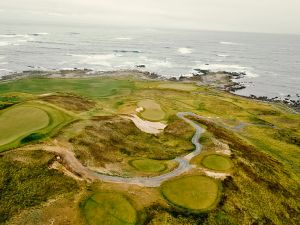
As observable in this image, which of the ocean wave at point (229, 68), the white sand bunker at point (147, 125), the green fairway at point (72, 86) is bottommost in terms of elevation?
the ocean wave at point (229, 68)

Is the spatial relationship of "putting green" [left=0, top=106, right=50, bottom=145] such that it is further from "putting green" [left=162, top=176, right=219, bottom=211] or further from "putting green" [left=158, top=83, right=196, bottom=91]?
"putting green" [left=158, top=83, right=196, bottom=91]

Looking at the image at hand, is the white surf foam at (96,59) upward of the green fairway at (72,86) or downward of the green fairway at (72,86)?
downward

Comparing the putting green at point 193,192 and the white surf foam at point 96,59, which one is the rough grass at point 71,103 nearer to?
the putting green at point 193,192

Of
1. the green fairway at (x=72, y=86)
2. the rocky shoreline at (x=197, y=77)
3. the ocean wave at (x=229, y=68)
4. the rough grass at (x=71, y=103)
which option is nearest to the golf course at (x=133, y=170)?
the rough grass at (x=71, y=103)

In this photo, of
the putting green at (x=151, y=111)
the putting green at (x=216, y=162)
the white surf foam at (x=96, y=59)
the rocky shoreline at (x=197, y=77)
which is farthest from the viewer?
the white surf foam at (x=96, y=59)

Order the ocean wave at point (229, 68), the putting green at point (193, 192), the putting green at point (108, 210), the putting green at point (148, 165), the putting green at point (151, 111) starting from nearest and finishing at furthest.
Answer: the putting green at point (108, 210) → the putting green at point (193, 192) → the putting green at point (148, 165) → the putting green at point (151, 111) → the ocean wave at point (229, 68)

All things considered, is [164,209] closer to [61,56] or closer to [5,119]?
[5,119]
